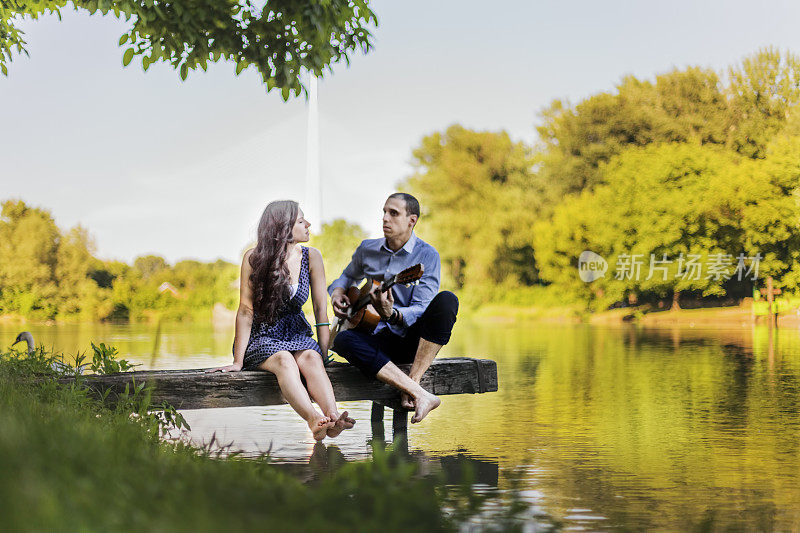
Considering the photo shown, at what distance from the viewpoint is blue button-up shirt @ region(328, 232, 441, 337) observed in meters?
5.72

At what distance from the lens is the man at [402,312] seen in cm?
566

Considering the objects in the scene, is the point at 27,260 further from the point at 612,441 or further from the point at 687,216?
the point at 612,441

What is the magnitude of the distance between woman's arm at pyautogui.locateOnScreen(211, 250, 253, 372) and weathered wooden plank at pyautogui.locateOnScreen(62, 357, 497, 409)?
0.28 ft

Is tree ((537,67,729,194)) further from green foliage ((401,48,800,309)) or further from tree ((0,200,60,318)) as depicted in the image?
tree ((0,200,60,318))

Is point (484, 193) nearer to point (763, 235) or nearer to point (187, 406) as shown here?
point (763, 235)

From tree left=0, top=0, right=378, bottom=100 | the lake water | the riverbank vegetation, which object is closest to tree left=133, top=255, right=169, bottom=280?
the lake water

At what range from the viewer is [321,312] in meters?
5.73

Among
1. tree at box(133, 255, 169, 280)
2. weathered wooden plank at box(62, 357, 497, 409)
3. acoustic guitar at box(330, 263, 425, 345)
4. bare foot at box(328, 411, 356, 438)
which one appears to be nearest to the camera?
bare foot at box(328, 411, 356, 438)

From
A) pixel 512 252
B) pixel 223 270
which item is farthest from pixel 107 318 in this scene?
pixel 512 252

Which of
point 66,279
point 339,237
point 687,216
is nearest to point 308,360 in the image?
point 687,216

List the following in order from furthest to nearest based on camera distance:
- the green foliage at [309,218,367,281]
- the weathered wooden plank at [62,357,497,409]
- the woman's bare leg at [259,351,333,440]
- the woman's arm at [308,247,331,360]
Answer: the green foliage at [309,218,367,281] < the woman's arm at [308,247,331,360] < the weathered wooden plank at [62,357,497,409] < the woman's bare leg at [259,351,333,440]

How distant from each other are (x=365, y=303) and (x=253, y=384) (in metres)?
0.82

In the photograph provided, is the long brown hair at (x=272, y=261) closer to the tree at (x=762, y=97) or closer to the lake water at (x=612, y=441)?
the lake water at (x=612, y=441)

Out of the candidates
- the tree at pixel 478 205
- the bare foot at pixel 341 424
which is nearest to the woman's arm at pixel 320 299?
the bare foot at pixel 341 424
